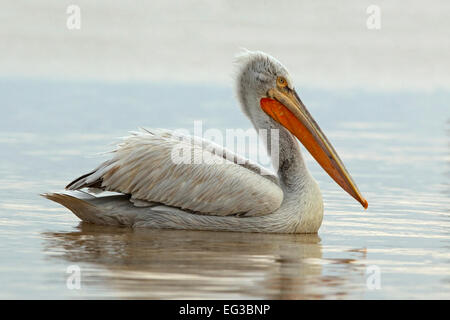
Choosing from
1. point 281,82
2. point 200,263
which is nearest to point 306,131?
point 281,82

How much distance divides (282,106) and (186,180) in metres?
1.15

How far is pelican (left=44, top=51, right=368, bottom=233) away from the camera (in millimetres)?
9117

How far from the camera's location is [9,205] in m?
10.4

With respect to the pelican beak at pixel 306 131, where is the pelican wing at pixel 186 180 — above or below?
below

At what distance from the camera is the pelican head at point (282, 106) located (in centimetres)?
962

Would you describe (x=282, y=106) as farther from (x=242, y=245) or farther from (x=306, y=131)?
(x=242, y=245)

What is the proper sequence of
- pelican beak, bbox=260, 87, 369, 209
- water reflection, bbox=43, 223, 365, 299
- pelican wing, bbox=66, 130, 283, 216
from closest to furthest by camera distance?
water reflection, bbox=43, 223, 365, 299 → pelican wing, bbox=66, 130, 283, 216 → pelican beak, bbox=260, 87, 369, 209

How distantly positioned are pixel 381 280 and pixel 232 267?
103 centimetres

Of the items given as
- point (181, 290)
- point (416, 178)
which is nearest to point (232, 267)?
point (181, 290)

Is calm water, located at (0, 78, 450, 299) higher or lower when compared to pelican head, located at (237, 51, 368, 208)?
lower

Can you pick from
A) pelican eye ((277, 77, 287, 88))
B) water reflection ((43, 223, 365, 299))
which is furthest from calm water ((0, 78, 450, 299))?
pelican eye ((277, 77, 287, 88))

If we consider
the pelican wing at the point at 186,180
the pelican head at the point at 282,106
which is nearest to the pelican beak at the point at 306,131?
the pelican head at the point at 282,106

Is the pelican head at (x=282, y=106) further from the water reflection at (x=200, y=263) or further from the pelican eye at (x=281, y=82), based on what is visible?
the water reflection at (x=200, y=263)

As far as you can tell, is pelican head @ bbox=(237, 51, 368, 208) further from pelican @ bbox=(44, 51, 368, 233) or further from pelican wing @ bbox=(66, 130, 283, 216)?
pelican wing @ bbox=(66, 130, 283, 216)
